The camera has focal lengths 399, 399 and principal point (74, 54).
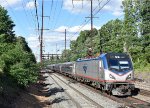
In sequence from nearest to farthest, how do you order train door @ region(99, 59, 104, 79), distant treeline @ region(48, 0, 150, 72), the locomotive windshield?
the locomotive windshield
train door @ region(99, 59, 104, 79)
distant treeline @ region(48, 0, 150, 72)

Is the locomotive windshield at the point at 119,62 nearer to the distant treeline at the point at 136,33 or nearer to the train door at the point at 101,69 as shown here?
the train door at the point at 101,69

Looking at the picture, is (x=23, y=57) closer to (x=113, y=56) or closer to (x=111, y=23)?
(x=113, y=56)

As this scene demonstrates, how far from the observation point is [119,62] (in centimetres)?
2884

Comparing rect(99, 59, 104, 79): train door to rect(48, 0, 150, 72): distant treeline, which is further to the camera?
rect(48, 0, 150, 72): distant treeline

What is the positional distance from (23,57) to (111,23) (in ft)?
283

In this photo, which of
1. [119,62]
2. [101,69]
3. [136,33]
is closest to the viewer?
[119,62]

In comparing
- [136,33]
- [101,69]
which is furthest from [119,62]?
[136,33]

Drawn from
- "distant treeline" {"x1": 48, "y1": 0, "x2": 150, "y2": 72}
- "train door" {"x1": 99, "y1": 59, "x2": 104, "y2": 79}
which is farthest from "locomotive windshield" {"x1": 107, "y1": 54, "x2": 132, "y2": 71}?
"distant treeline" {"x1": 48, "y1": 0, "x2": 150, "y2": 72}

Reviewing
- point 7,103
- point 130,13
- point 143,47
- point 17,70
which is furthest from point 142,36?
point 7,103

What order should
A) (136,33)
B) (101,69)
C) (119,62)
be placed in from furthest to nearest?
(136,33) → (101,69) → (119,62)

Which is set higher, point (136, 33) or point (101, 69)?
point (136, 33)

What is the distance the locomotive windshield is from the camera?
2867cm

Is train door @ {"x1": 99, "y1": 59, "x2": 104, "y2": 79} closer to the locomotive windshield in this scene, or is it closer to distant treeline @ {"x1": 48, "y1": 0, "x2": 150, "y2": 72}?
the locomotive windshield

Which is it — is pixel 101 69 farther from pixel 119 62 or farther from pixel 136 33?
pixel 136 33
